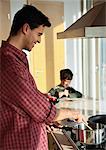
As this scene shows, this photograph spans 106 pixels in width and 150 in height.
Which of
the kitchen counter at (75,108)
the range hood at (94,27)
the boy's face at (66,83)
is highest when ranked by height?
the range hood at (94,27)

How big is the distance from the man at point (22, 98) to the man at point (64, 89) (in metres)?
0.68

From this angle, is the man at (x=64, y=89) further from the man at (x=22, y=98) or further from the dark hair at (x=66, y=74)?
the man at (x=22, y=98)

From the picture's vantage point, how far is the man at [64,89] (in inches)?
60.7

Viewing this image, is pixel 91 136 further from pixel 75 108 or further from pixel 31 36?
pixel 75 108

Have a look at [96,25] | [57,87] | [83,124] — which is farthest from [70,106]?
[96,25]

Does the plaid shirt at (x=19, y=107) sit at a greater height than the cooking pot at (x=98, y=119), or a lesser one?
greater

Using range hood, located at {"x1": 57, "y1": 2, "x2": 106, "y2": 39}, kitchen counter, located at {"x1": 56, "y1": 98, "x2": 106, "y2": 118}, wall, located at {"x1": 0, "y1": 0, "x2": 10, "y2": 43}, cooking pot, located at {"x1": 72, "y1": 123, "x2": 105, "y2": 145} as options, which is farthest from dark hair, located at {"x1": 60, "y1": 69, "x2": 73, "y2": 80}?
cooking pot, located at {"x1": 72, "y1": 123, "x2": 105, "y2": 145}

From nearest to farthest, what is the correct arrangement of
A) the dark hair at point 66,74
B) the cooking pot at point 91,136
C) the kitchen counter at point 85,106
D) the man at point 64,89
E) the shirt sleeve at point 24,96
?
the shirt sleeve at point 24,96 → the cooking pot at point 91,136 → the kitchen counter at point 85,106 → the man at point 64,89 → the dark hair at point 66,74

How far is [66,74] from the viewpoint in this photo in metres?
1.76

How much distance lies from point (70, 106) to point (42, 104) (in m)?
0.66

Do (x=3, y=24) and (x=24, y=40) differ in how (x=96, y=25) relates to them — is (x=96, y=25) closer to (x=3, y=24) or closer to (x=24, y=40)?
(x=24, y=40)

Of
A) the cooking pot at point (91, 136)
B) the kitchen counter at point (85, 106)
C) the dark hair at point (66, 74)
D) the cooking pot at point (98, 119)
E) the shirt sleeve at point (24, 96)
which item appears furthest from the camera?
the dark hair at point (66, 74)

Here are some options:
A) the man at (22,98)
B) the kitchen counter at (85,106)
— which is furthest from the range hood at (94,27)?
the kitchen counter at (85,106)

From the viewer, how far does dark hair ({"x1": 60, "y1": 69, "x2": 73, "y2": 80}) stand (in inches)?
64.7
